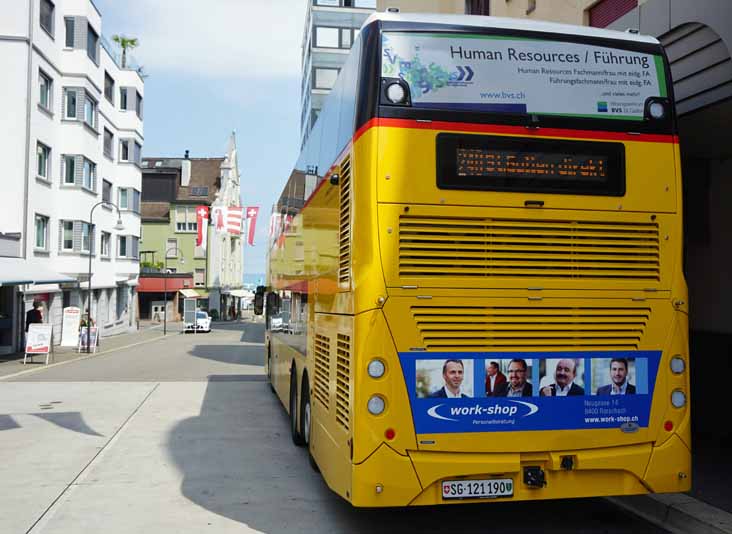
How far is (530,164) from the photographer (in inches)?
236

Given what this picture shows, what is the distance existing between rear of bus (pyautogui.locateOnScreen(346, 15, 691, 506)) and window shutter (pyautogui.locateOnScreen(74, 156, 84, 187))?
101ft

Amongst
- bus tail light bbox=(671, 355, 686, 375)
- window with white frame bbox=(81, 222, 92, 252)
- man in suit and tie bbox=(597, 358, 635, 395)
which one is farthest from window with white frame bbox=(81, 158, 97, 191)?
bus tail light bbox=(671, 355, 686, 375)

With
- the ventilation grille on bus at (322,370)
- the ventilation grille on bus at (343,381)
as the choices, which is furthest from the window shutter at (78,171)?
the ventilation grille on bus at (343,381)

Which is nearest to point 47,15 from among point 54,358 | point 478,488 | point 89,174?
point 89,174

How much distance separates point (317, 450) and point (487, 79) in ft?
13.1

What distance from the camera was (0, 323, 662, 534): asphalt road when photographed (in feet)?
22.5

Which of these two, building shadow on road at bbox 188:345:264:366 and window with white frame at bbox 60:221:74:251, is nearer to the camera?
building shadow on road at bbox 188:345:264:366

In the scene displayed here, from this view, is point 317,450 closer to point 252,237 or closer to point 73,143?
point 73,143

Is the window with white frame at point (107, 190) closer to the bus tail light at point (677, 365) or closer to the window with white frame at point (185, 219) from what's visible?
the window with white frame at point (185, 219)

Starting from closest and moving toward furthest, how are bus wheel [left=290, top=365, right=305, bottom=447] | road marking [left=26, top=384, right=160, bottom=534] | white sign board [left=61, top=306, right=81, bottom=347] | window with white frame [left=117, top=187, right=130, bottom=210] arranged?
road marking [left=26, top=384, right=160, bottom=534] → bus wheel [left=290, top=365, right=305, bottom=447] → white sign board [left=61, top=306, right=81, bottom=347] → window with white frame [left=117, top=187, right=130, bottom=210]

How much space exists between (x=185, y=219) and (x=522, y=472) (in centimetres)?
7005

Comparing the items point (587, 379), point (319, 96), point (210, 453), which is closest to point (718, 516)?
point (587, 379)

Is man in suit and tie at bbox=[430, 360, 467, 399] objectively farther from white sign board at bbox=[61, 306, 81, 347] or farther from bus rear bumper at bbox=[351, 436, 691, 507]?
white sign board at bbox=[61, 306, 81, 347]

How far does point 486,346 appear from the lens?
234 inches
